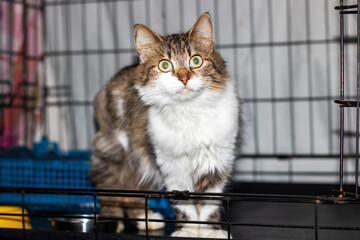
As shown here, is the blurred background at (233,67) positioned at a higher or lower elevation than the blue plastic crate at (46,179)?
higher

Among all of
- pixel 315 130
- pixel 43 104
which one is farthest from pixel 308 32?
pixel 43 104

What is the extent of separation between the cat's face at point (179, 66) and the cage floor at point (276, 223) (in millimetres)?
495

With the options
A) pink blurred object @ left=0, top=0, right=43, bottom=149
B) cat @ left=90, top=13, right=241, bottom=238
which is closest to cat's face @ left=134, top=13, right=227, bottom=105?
cat @ left=90, top=13, right=241, bottom=238

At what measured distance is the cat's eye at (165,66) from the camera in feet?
5.23

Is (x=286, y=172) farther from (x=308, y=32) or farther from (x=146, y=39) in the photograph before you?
(x=146, y=39)

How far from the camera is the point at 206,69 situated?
1.60m

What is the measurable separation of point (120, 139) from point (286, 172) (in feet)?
4.20

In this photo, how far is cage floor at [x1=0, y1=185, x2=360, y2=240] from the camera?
157 cm

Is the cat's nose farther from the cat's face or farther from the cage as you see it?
the cage

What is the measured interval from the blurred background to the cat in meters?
0.88

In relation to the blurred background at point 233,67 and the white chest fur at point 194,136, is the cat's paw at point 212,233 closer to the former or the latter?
the white chest fur at point 194,136

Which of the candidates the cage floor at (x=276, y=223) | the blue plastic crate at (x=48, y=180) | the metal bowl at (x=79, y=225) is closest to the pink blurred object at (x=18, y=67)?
the blue plastic crate at (x=48, y=180)

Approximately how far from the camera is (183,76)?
1.49 metres

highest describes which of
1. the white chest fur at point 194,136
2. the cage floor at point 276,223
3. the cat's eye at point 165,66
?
the cat's eye at point 165,66
